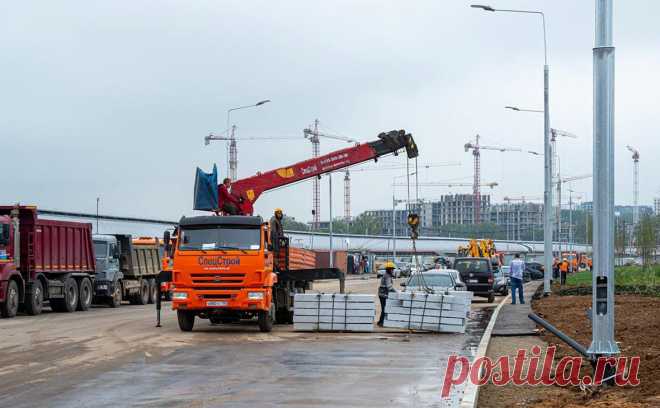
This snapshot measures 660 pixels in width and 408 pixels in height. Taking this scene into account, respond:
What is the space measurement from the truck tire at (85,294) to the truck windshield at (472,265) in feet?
48.4

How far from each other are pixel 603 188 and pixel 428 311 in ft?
33.5

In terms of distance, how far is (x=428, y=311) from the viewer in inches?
868

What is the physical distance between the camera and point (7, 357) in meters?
16.2

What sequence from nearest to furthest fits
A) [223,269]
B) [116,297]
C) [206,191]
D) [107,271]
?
[223,269], [206,191], [107,271], [116,297]

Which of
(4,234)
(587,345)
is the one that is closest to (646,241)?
(4,234)

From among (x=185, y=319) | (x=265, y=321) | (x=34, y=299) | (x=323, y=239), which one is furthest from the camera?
(x=323, y=239)

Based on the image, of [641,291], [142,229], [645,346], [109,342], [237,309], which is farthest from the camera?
[142,229]

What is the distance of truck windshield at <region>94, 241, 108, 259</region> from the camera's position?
35.8 metres

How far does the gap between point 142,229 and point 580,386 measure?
61.4 m

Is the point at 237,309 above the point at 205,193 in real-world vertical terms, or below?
below

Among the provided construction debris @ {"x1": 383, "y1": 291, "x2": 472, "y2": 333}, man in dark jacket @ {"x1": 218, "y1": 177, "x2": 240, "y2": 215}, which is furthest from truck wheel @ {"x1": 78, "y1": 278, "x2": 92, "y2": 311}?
construction debris @ {"x1": 383, "y1": 291, "x2": 472, "y2": 333}

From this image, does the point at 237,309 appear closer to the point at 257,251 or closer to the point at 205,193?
the point at 257,251

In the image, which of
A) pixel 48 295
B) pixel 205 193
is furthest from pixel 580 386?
pixel 48 295

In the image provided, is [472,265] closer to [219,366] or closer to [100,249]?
[100,249]
